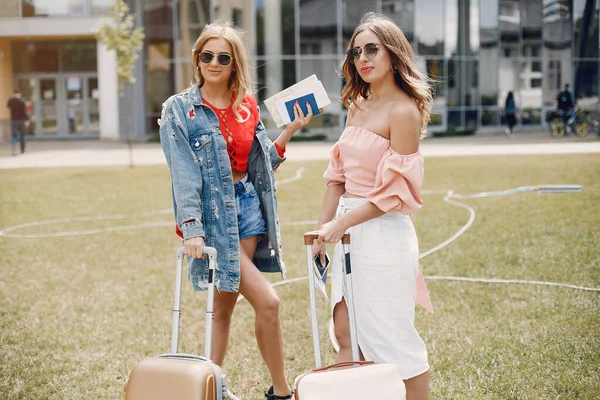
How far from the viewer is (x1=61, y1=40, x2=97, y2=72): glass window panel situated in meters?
35.0

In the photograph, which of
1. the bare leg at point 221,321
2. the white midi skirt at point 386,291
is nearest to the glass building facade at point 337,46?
the bare leg at point 221,321

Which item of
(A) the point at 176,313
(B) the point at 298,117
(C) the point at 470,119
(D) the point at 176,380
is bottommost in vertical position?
(D) the point at 176,380

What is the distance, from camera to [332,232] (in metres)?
3.46

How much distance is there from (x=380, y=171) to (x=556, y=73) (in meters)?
32.5

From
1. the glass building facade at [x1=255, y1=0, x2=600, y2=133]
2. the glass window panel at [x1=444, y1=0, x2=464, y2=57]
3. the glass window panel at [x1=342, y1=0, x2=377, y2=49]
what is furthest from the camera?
the glass window panel at [x1=444, y1=0, x2=464, y2=57]

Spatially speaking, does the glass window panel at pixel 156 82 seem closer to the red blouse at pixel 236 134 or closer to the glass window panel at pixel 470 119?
the glass window panel at pixel 470 119

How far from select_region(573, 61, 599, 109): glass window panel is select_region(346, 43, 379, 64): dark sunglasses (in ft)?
105

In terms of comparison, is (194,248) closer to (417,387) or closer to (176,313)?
(176,313)

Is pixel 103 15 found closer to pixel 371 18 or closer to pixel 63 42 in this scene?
pixel 63 42

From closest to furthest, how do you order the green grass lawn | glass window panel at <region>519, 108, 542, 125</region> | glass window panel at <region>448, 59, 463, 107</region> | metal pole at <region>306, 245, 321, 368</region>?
1. metal pole at <region>306, 245, 321, 368</region>
2. the green grass lawn
3. glass window panel at <region>448, 59, 463, 107</region>
4. glass window panel at <region>519, 108, 542, 125</region>

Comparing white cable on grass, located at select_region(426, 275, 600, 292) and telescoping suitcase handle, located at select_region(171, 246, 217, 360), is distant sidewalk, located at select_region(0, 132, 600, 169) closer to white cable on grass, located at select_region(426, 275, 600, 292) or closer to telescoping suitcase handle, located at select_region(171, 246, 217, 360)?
white cable on grass, located at select_region(426, 275, 600, 292)

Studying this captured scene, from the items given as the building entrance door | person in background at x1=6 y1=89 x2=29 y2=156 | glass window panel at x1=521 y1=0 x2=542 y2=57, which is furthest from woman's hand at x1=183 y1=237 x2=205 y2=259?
the building entrance door

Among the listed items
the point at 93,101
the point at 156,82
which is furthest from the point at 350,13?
the point at 93,101

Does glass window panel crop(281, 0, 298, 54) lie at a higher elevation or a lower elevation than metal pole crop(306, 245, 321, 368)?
higher
